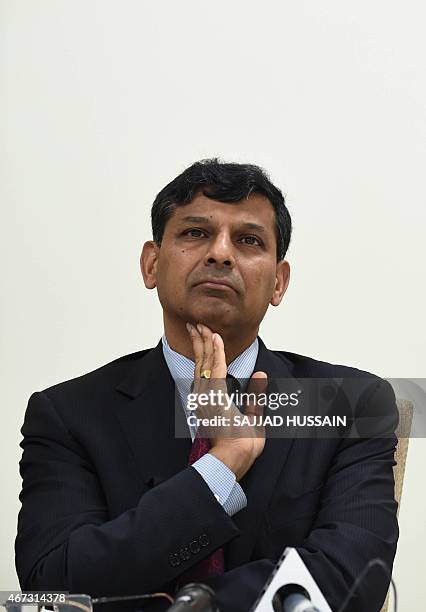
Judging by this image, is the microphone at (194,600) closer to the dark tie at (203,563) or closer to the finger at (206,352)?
the dark tie at (203,563)

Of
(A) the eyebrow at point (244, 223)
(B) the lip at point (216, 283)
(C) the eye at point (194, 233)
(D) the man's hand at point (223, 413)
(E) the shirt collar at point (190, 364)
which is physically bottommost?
(D) the man's hand at point (223, 413)

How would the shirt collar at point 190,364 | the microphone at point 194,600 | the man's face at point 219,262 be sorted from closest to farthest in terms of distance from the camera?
the microphone at point 194,600 → the man's face at point 219,262 → the shirt collar at point 190,364

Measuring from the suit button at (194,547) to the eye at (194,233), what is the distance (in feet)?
2.06

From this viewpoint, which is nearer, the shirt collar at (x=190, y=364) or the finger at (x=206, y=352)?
the finger at (x=206, y=352)

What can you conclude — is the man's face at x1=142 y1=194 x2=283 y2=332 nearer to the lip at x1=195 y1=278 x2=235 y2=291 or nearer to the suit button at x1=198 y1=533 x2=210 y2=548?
the lip at x1=195 y1=278 x2=235 y2=291

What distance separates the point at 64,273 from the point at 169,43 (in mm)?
808

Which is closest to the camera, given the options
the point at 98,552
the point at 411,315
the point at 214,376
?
the point at 98,552

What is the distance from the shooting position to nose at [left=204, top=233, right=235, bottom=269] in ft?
5.41

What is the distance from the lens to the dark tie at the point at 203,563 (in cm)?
147

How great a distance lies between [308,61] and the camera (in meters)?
2.63

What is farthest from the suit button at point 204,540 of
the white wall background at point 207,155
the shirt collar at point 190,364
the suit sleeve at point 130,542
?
the white wall background at point 207,155

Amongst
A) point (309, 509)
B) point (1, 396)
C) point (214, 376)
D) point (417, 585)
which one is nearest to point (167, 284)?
point (214, 376)

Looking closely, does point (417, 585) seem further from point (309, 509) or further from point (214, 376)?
point (214, 376)

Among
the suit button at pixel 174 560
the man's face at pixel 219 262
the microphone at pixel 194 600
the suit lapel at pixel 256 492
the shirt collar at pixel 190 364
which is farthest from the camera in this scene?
the shirt collar at pixel 190 364
